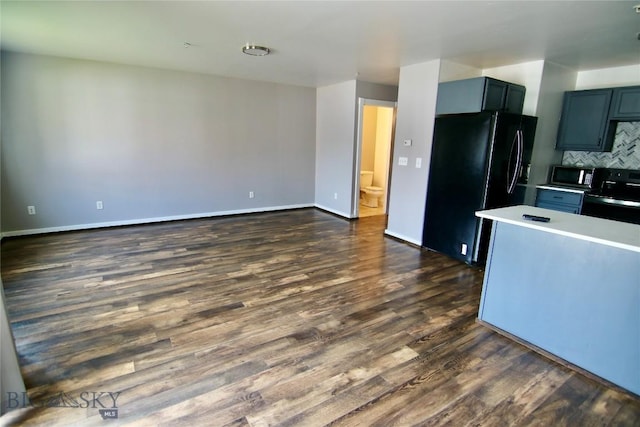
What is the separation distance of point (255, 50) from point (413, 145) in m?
2.34

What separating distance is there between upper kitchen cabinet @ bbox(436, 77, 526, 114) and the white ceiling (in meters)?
0.33

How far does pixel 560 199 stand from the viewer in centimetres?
398

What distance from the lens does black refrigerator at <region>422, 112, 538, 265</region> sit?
3527mm

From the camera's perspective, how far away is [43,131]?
4.34m

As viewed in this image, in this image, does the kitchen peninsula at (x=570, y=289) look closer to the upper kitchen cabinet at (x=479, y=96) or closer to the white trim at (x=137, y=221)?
the upper kitchen cabinet at (x=479, y=96)

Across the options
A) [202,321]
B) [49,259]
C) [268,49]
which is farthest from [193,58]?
[202,321]

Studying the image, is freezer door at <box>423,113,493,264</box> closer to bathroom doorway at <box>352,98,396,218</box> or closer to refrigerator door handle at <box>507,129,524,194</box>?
refrigerator door handle at <box>507,129,524,194</box>

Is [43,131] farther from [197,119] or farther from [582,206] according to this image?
[582,206]

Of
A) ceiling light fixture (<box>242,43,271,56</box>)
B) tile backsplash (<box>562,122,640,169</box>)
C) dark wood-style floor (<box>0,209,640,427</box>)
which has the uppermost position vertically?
ceiling light fixture (<box>242,43,271,56</box>)

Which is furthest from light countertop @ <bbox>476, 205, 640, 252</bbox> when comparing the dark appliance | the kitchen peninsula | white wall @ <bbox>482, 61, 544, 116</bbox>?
white wall @ <bbox>482, 61, 544, 116</bbox>

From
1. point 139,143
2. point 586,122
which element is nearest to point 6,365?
point 139,143

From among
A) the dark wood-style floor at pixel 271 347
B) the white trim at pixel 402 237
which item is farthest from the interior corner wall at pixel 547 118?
the dark wood-style floor at pixel 271 347

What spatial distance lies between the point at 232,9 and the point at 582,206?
427 cm

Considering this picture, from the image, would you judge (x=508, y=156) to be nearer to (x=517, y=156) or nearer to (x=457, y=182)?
(x=517, y=156)
